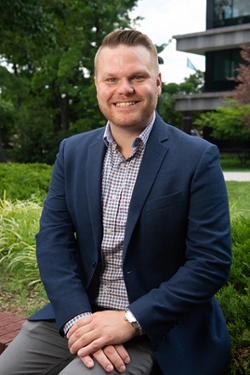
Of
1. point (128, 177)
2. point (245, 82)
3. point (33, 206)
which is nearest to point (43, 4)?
point (33, 206)

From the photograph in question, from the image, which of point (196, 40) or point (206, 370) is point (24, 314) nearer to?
point (206, 370)

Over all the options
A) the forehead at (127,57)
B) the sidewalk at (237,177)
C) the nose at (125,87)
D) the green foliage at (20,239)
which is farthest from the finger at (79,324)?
the sidewalk at (237,177)

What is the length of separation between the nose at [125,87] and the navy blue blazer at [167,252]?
0.23 m

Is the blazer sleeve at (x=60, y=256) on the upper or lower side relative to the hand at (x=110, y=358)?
upper

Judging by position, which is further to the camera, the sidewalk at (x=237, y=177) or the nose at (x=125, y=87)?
the sidewalk at (x=237, y=177)

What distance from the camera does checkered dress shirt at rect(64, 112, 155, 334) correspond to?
7.99 feet

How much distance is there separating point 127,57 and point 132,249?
0.89 m

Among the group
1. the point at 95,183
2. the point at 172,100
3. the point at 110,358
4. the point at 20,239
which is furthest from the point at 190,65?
the point at 110,358

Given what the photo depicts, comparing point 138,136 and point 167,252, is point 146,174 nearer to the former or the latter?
point 138,136

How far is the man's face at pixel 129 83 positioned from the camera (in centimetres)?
245

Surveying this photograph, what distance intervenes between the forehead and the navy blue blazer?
1.01 feet

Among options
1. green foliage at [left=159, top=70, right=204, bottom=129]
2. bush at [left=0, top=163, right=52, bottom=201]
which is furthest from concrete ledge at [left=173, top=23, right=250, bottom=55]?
bush at [left=0, top=163, right=52, bottom=201]

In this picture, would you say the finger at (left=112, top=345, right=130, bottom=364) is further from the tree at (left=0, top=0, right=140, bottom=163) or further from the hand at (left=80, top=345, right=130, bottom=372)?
the tree at (left=0, top=0, right=140, bottom=163)

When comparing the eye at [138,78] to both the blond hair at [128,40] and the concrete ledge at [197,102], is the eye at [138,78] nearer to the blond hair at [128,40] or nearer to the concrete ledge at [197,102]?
the blond hair at [128,40]
